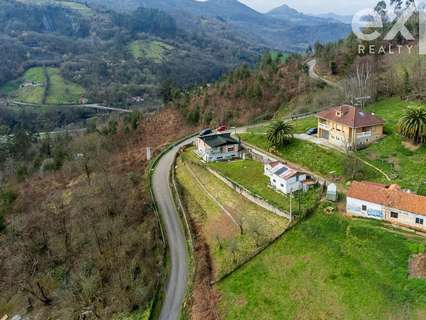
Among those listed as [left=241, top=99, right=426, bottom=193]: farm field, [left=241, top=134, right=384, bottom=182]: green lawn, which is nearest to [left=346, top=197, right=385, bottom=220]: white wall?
[left=241, top=99, right=426, bottom=193]: farm field

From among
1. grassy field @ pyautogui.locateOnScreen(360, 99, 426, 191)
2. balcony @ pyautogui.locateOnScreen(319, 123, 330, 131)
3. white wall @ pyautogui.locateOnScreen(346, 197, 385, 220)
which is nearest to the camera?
white wall @ pyautogui.locateOnScreen(346, 197, 385, 220)

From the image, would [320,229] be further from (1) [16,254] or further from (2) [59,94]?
(2) [59,94]

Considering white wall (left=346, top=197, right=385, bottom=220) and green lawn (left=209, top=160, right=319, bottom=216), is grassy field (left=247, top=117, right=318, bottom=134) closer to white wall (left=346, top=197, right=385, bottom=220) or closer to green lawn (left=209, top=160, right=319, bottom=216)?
green lawn (left=209, top=160, right=319, bottom=216)

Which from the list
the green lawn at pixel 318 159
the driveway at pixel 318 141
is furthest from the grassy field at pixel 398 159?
the driveway at pixel 318 141

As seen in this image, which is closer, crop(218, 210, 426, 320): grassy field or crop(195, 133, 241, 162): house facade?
crop(218, 210, 426, 320): grassy field

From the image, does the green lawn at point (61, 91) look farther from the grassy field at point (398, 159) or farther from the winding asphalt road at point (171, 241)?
the grassy field at point (398, 159)

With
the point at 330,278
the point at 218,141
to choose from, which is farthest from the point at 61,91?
the point at 330,278

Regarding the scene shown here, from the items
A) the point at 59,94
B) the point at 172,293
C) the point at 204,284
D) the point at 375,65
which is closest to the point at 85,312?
the point at 172,293
